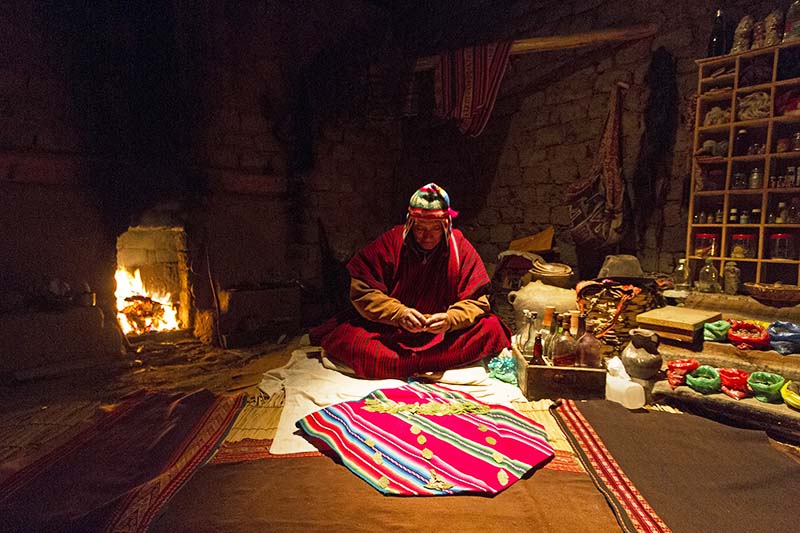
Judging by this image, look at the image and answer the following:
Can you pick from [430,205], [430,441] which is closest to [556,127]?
[430,205]

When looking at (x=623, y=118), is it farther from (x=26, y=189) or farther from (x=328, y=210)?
(x=26, y=189)

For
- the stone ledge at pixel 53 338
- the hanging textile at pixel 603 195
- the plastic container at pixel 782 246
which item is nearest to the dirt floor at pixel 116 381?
the stone ledge at pixel 53 338

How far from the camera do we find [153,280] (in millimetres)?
5090

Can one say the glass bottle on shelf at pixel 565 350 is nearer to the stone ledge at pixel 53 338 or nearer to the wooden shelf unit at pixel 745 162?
the wooden shelf unit at pixel 745 162

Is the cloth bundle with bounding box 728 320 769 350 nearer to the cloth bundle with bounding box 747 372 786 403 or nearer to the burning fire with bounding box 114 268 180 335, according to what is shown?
the cloth bundle with bounding box 747 372 786 403

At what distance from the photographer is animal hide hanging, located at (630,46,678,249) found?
434cm

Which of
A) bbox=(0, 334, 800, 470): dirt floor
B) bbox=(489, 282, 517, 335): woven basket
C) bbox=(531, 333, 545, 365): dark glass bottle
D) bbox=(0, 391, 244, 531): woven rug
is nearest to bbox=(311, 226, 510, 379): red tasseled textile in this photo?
bbox=(531, 333, 545, 365): dark glass bottle

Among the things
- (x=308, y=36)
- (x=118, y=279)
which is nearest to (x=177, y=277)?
(x=118, y=279)

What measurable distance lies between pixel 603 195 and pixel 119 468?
463 cm

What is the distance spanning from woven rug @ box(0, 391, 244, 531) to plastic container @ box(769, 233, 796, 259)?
14.2 feet

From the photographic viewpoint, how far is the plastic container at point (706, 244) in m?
4.04

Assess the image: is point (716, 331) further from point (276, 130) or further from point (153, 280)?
point (153, 280)

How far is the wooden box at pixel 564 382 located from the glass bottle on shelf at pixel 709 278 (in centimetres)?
201

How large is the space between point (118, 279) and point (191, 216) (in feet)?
3.94
